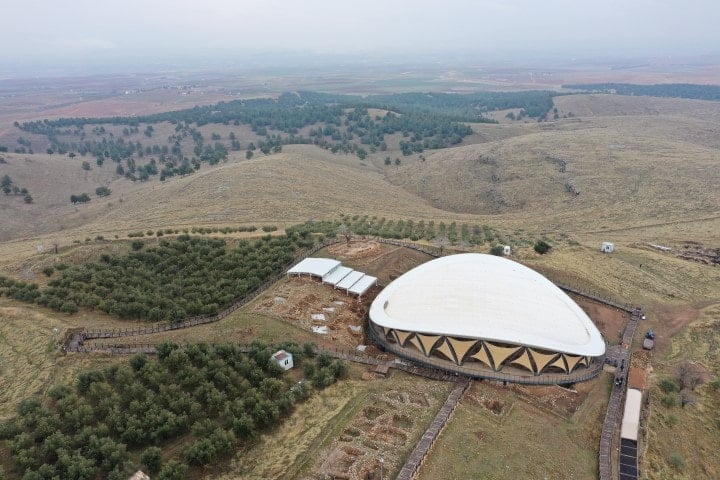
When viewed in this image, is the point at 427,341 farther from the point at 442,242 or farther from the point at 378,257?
the point at 442,242

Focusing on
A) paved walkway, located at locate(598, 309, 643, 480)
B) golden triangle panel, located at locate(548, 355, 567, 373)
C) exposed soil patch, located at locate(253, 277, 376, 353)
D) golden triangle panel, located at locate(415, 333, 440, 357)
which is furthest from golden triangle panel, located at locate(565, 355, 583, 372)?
exposed soil patch, located at locate(253, 277, 376, 353)

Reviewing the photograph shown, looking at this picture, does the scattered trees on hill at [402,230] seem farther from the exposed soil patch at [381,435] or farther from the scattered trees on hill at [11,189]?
the scattered trees on hill at [11,189]

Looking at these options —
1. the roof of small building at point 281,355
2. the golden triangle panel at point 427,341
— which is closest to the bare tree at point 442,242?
the golden triangle panel at point 427,341

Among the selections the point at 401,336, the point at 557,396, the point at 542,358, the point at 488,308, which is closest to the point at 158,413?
the point at 401,336

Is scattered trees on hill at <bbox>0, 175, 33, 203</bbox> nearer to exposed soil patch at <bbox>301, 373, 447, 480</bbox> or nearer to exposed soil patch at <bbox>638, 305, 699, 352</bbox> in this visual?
exposed soil patch at <bbox>301, 373, 447, 480</bbox>

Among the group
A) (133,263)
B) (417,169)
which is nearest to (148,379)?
(133,263)

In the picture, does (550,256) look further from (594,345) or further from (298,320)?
(298,320)
